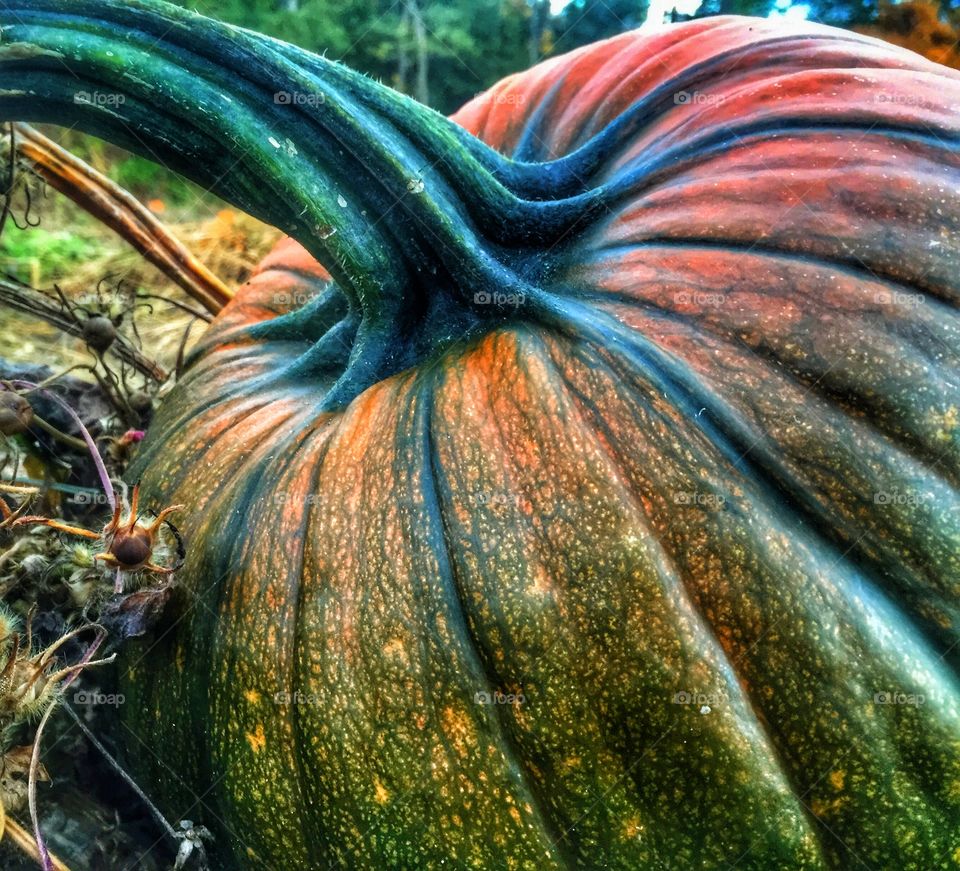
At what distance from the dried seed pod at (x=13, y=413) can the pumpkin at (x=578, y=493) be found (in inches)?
15.0

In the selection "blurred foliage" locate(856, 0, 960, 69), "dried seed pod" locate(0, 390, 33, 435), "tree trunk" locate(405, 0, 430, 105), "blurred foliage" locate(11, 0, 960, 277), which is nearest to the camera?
"dried seed pod" locate(0, 390, 33, 435)

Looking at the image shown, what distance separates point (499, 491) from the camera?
1056 mm

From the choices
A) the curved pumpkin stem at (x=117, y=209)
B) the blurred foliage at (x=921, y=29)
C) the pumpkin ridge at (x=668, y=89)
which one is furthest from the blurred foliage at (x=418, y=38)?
the pumpkin ridge at (x=668, y=89)

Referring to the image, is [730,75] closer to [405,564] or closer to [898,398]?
[898,398]

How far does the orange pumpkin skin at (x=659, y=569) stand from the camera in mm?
986

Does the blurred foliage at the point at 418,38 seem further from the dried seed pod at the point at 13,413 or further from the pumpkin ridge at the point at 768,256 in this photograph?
the pumpkin ridge at the point at 768,256

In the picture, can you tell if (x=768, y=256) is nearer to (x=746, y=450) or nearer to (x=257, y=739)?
(x=746, y=450)

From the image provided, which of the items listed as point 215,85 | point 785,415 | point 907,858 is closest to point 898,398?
point 785,415

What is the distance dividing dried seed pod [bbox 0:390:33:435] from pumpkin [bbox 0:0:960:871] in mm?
382

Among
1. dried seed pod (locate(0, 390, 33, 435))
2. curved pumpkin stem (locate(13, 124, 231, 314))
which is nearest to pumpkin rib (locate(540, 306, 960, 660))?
dried seed pod (locate(0, 390, 33, 435))

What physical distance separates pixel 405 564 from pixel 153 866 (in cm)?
75

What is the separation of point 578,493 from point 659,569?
125mm

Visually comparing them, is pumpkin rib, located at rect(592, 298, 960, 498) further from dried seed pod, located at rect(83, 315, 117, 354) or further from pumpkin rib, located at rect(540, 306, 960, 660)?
dried seed pod, located at rect(83, 315, 117, 354)

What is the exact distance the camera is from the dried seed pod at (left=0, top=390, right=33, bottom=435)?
4.80 feet
